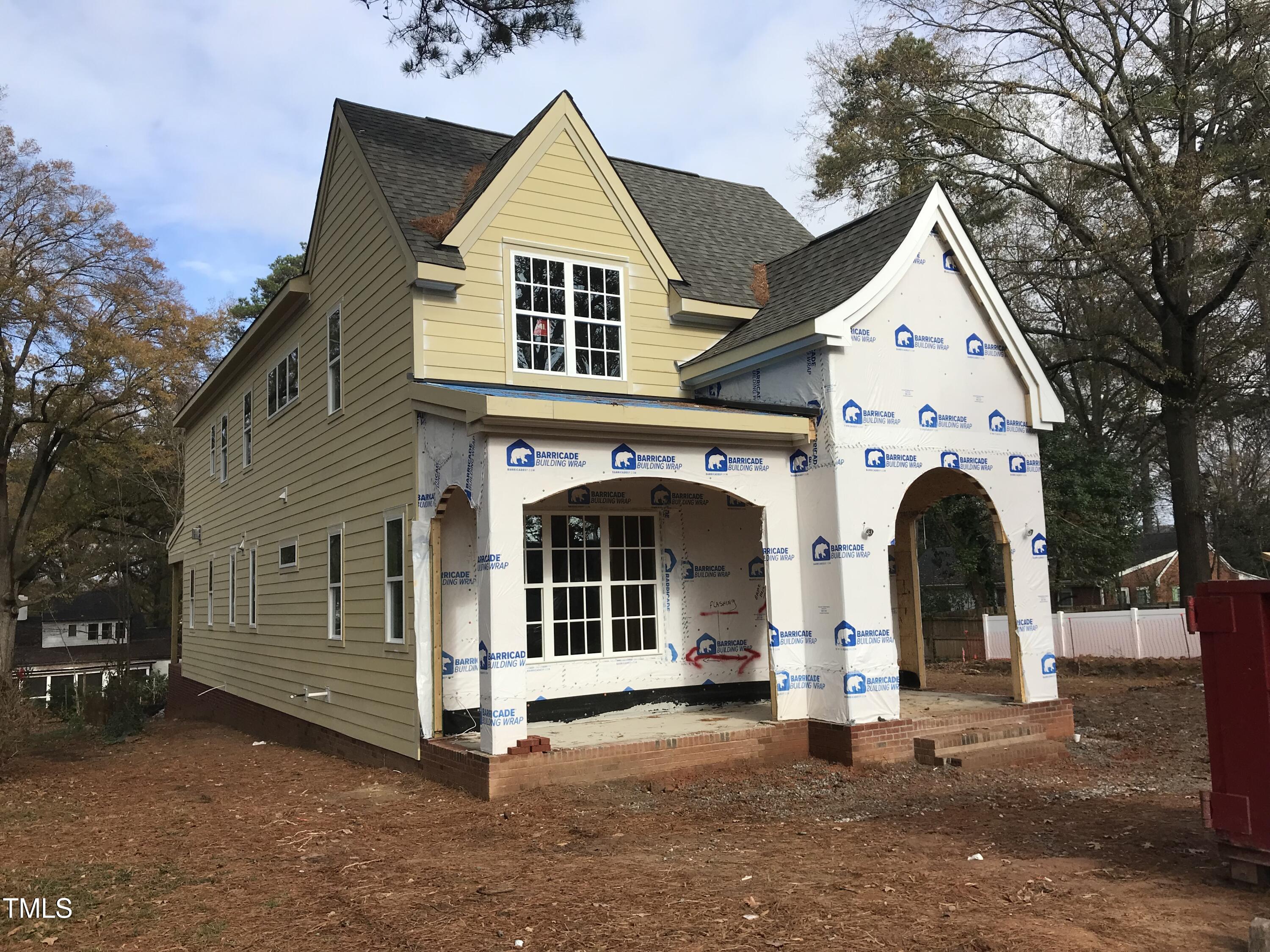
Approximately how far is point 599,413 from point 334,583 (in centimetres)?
600

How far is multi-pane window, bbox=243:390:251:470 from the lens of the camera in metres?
18.1

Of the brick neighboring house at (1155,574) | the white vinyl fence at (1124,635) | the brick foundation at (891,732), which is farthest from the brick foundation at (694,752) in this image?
the brick neighboring house at (1155,574)

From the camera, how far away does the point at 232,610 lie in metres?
18.9

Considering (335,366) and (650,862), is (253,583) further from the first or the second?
(650,862)

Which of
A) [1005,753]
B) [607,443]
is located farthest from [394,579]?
[1005,753]

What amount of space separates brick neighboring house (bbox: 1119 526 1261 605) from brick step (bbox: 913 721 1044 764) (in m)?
26.7

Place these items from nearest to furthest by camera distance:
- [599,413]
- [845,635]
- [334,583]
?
[599,413], [845,635], [334,583]

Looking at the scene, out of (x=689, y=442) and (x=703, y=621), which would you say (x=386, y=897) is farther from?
(x=703, y=621)

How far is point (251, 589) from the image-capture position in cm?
1758

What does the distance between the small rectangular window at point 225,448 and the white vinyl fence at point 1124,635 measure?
55.2 feet

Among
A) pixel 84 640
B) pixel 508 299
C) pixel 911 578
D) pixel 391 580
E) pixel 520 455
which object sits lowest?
pixel 84 640

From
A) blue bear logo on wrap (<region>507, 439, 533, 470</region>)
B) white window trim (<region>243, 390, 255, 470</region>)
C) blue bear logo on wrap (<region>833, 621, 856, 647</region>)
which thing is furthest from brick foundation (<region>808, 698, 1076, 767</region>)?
white window trim (<region>243, 390, 255, 470</region>)

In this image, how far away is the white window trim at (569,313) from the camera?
11508 mm

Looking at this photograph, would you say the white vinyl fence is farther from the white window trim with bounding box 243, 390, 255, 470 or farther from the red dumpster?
the white window trim with bounding box 243, 390, 255, 470
